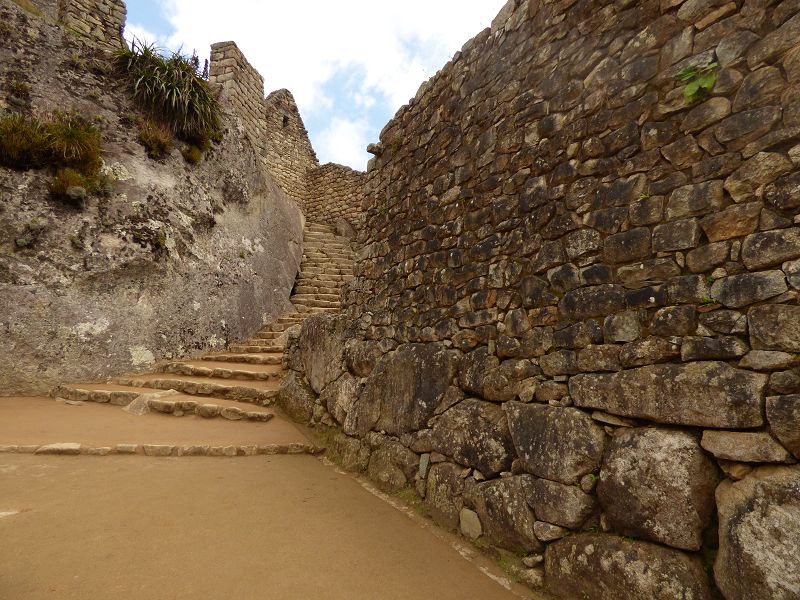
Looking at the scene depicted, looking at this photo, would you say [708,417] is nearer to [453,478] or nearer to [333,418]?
[453,478]

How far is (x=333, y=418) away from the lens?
542 centimetres

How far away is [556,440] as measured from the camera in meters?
2.66

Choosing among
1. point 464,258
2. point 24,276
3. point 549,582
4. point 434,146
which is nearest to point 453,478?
point 549,582

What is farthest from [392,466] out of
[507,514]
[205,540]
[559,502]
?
[559,502]

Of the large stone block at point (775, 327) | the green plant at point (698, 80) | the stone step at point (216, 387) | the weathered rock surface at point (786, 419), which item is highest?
the green plant at point (698, 80)

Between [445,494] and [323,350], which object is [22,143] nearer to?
[323,350]

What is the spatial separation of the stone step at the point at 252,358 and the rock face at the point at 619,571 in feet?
19.3

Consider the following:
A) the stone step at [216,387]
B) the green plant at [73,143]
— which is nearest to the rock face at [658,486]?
the stone step at [216,387]

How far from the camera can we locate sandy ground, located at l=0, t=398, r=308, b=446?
469 centimetres

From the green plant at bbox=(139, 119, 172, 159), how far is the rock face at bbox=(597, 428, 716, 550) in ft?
31.0

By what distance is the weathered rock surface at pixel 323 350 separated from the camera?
5.60 metres

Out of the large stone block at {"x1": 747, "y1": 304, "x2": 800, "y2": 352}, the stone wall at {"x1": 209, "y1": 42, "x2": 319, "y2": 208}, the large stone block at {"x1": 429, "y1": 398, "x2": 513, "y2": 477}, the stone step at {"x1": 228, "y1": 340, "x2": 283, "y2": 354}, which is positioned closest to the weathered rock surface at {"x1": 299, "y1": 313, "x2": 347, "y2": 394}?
the stone step at {"x1": 228, "y1": 340, "x2": 283, "y2": 354}

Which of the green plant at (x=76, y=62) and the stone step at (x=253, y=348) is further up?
the green plant at (x=76, y=62)

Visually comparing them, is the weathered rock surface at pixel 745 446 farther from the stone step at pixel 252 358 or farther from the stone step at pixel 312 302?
the stone step at pixel 312 302
